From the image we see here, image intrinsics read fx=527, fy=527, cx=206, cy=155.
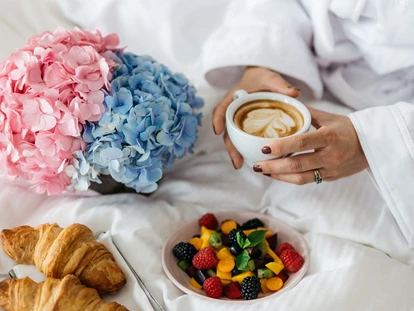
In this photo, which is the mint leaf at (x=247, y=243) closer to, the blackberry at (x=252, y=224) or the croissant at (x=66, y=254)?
the blackberry at (x=252, y=224)

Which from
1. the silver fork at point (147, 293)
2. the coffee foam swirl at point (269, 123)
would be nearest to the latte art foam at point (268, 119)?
the coffee foam swirl at point (269, 123)

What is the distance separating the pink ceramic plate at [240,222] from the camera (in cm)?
93

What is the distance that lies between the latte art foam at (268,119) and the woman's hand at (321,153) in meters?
0.05

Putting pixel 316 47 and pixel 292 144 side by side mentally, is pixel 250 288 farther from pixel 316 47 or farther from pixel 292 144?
pixel 316 47

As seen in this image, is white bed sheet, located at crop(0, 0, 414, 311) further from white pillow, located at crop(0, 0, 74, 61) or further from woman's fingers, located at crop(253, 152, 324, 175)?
woman's fingers, located at crop(253, 152, 324, 175)

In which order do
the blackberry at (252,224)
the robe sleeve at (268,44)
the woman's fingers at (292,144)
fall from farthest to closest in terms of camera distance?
the robe sleeve at (268,44), the blackberry at (252,224), the woman's fingers at (292,144)

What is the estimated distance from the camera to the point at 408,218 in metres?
0.99

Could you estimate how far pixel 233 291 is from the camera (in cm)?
92

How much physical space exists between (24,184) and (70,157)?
0.21 metres

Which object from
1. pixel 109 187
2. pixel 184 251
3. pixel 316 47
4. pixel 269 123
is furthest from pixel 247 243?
pixel 316 47

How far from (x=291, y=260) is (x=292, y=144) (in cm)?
21

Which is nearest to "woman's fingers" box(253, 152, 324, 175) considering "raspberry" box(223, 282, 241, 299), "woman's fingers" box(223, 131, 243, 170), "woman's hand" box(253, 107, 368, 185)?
"woman's hand" box(253, 107, 368, 185)

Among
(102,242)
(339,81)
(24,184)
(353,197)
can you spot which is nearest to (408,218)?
(353,197)

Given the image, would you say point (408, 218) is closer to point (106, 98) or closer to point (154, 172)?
point (154, 172)
